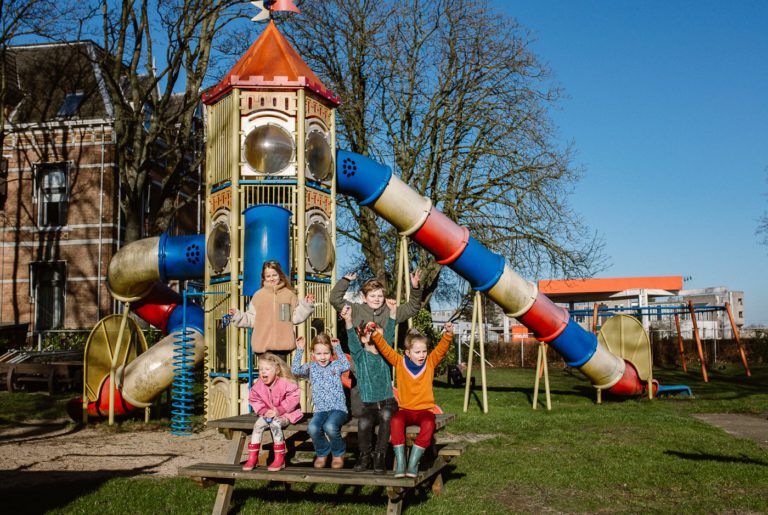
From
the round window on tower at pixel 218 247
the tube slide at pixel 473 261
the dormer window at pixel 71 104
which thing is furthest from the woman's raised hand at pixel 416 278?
the dormer window at pixel 71 104

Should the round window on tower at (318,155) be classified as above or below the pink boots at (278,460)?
above

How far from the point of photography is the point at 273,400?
6.59m

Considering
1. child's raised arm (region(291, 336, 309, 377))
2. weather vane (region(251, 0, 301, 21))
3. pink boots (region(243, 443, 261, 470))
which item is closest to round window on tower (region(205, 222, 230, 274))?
weather vane (region(251, 0, 301, 21))

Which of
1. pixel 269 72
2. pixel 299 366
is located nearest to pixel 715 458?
pixel 299 366

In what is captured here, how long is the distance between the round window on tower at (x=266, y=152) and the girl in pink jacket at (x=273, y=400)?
5096mm

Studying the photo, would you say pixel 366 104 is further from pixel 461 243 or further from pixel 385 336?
pixel 385 336

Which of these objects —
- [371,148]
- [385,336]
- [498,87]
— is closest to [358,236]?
[371,148]

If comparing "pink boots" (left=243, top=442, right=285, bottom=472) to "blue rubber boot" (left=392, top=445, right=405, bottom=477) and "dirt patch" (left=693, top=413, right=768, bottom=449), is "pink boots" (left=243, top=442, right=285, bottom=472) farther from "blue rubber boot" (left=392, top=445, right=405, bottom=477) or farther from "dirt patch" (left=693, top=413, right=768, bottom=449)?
"dirt patch" (left=693, top=413, right=768, bottom=449)

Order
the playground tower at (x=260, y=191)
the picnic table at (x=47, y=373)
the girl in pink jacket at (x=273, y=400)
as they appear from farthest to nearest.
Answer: the picnic table at (x=47, y=373) < the playground tower at (x=260, y=191) < the girl in pink jacket at (x=273, y=400)

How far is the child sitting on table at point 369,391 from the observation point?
20.7ft

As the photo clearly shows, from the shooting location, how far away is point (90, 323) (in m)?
25.9

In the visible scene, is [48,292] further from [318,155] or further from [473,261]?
[473,261]

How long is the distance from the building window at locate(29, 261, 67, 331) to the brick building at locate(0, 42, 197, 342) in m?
0.04

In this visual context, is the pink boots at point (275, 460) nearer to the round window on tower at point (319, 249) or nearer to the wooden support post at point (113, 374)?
the round window on tower at point (319, 249)
